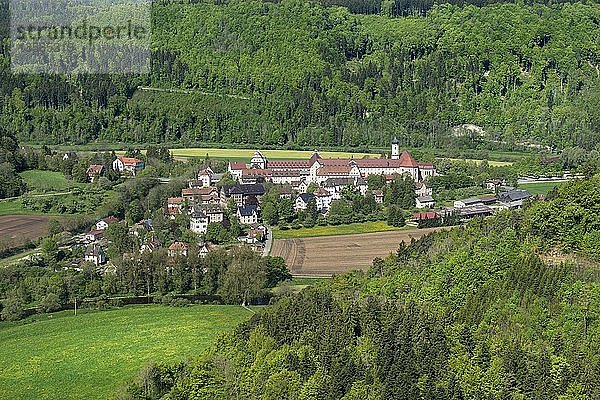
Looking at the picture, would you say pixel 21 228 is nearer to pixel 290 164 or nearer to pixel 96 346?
pixel 96 346

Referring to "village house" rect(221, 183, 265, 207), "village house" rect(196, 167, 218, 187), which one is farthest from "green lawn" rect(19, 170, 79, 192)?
"village house" rect(221, 183, 265, 207)

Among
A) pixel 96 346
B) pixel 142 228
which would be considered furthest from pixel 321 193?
pixel 96 346

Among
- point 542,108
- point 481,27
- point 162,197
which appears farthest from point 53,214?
point 481,27

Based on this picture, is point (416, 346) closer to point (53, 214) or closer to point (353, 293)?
point (353, 293)

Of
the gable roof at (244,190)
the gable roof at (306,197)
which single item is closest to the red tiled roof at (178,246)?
the gable roof at (244,190)

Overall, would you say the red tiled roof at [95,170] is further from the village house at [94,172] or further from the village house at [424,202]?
the village house at [424,202]

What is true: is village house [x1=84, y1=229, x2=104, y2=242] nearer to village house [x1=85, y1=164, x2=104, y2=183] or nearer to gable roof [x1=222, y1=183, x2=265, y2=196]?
gable roof [x1=222, y1=183, x2=265, y2=196]

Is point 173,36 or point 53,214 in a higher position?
point 173,36
